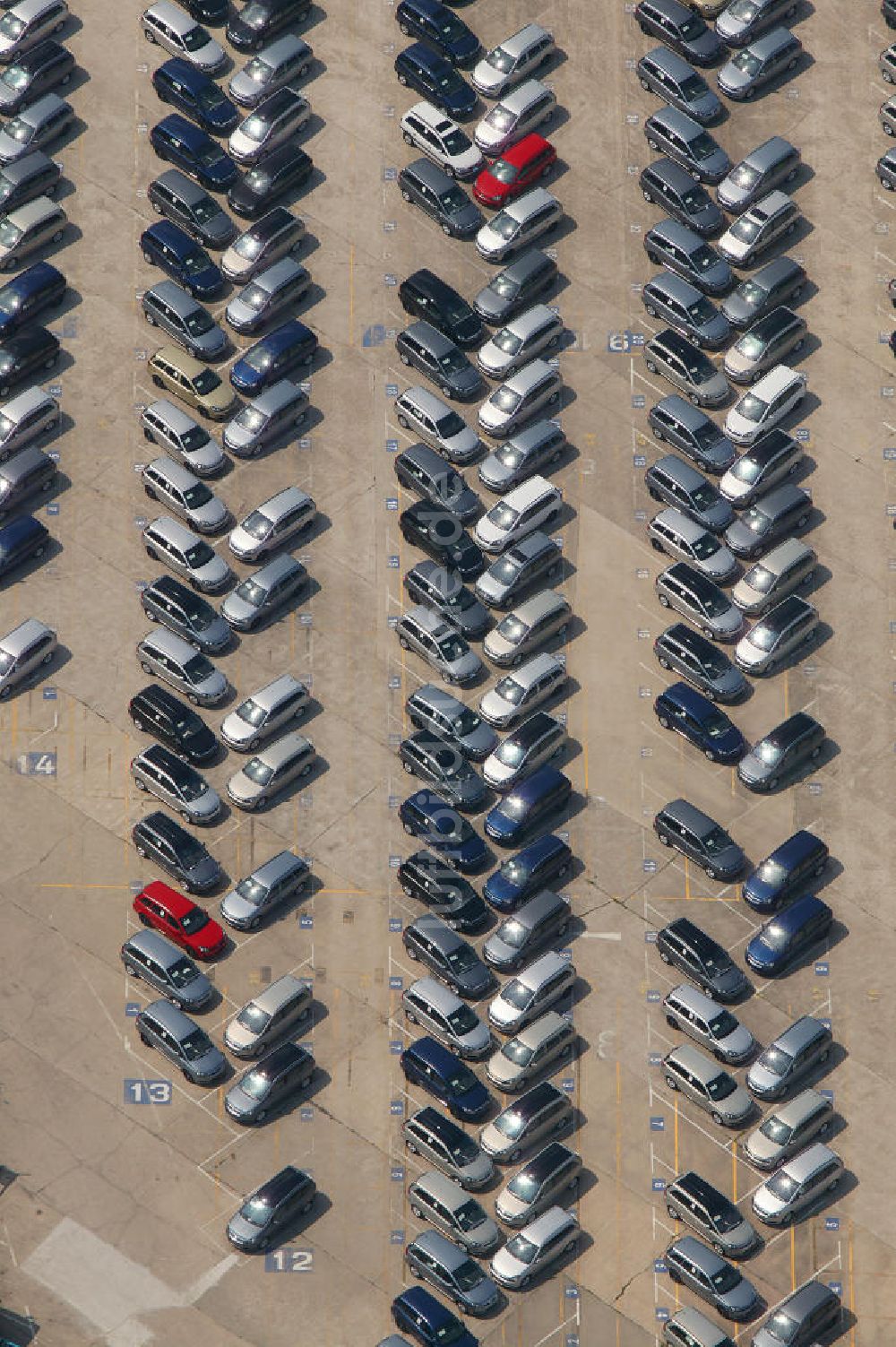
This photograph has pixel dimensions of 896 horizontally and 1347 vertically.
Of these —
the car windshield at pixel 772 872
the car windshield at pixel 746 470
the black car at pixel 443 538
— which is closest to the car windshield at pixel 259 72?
the black car at pixel 443 538

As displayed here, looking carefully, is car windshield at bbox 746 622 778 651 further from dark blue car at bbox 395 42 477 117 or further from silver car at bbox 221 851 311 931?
dark blue car at bbox 395 42 477 117

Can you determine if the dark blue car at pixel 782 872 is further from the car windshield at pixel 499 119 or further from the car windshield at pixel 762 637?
the car windshield at pixel 499 119

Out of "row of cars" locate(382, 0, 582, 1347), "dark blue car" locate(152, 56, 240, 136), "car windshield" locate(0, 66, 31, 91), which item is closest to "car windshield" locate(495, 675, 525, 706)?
"row of cars" locate(382, 0, 582, 1347)

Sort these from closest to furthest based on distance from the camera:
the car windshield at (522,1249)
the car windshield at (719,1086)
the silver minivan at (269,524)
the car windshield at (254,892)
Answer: the car windshield at (522,1249), the car windshield at (719,1086), the car windshield at (254,892), the silver minivan at (269,524)

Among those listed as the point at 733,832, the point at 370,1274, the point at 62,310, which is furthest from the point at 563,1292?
the point at 62,310

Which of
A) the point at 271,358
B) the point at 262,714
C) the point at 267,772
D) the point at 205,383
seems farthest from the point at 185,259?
the point at 267,772

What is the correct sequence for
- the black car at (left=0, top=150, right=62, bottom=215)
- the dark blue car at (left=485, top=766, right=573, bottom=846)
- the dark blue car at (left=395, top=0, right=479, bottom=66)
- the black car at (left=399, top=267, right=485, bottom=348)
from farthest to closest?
the dark blue car at (left=395, top=0, right=479, bottom=66)
the black car at (left=0, top=150, right=62, bottom=215)
the black car at (left=399, top=267, right=485, bottom=348)
the dark blue car at (left=485, top=766, right=573, bottom=846)

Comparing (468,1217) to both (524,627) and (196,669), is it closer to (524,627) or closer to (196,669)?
(524,627)
